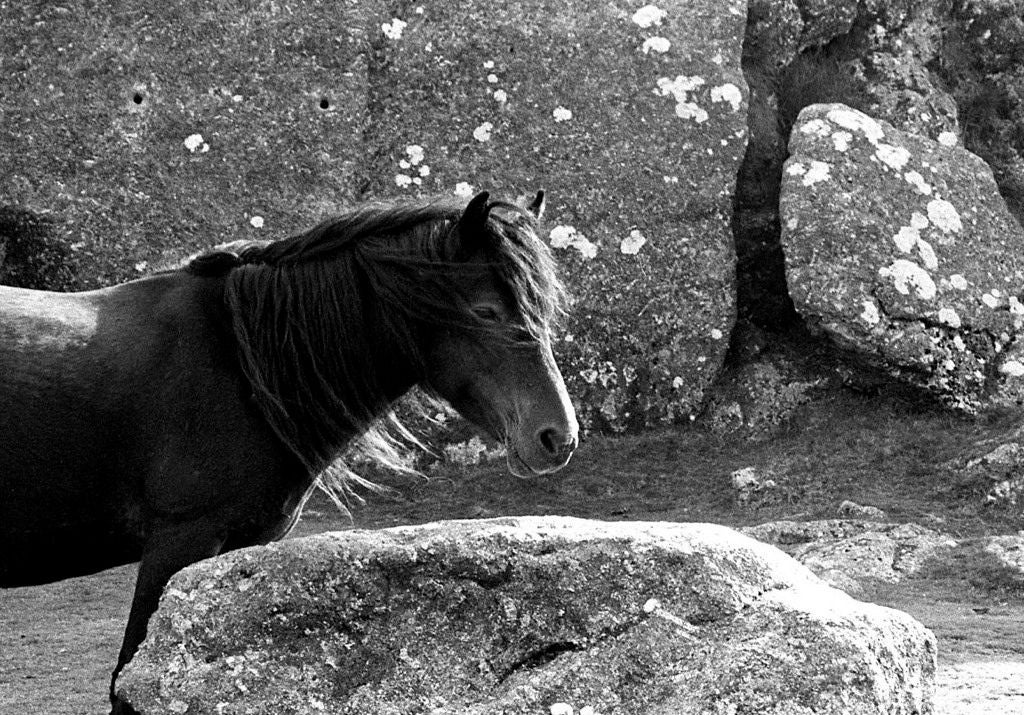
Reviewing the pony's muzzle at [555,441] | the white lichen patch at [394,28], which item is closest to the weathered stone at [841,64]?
the white lichen patch at [394,28]

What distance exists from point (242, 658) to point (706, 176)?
6.94 metres

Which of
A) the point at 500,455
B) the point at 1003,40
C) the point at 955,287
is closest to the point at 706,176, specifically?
the point at 955,287

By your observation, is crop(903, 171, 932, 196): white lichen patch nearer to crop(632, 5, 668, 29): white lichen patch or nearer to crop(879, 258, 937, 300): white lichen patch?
crop(879, 258, 937, 300): white lichen patch

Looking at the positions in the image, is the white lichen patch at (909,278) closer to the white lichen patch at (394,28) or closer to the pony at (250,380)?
the white lichen patch at (394,28)

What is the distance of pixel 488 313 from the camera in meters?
5.11

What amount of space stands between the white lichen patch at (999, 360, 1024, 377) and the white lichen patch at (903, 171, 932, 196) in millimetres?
1457

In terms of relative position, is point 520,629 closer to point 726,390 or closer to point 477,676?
point 477,676

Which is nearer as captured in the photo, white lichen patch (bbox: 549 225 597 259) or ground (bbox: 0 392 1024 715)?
ground (bbox: 0 392 1024 715)

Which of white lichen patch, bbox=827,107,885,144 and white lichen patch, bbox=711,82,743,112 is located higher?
white lichen patch, bbox=711,82,743,112

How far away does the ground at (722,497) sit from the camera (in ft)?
23.8

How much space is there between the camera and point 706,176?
34.0 feet

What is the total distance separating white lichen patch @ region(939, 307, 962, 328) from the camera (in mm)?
9820

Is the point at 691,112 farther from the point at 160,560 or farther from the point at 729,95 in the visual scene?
the point at 160,560

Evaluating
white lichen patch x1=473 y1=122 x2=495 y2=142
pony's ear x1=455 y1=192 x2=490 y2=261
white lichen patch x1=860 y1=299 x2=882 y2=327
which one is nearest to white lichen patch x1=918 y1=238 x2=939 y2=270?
white lichen patch x1=860 y1=299 x2=882 y2=327
